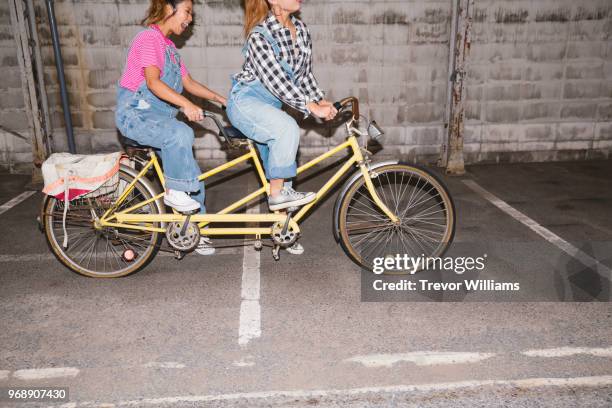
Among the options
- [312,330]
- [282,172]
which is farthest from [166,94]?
[312,330]

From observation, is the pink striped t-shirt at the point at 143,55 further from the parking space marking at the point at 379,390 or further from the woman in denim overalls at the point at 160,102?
the parking space marking at the point at 379,390

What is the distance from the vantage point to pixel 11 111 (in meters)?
7.22

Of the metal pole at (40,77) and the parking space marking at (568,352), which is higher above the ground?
the metal pole at (40,77)

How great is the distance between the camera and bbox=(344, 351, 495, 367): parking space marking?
121 inches

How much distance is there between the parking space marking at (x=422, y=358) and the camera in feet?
10.0

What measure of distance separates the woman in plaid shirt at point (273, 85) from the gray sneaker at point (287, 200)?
2cm

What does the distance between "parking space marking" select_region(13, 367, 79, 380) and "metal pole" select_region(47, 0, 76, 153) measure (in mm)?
4825

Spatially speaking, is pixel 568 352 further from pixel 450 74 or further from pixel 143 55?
pixel 450 74

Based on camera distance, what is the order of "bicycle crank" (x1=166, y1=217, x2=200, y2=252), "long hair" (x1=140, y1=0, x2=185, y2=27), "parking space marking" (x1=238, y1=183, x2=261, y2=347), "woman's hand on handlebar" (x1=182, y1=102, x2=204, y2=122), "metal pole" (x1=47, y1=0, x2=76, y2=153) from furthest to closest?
"metal pole" (x1=47, y1=0, x2=76, y2=153), "bicycle crank" (x1=166, y1=217, x2=200, y2=252), "long hair" (x1=140, y1=0, x2=185, y2=27), "woman's hand on handlebar" (x1=182, y1=102, x2=204, y2=122), "parking space marking" (x1=238, y1=183, x2=261, y2=347)

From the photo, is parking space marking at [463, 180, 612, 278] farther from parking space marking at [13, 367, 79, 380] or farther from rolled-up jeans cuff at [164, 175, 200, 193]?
parking space marking at [13, 367, 79, 380]

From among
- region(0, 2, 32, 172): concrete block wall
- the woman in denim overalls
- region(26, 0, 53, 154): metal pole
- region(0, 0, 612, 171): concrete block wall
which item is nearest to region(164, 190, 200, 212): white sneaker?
the woman in denim overalls

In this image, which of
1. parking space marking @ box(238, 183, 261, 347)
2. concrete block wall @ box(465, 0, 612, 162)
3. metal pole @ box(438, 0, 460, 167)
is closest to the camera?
parking space marking @ box(238, 183, 261, 347)

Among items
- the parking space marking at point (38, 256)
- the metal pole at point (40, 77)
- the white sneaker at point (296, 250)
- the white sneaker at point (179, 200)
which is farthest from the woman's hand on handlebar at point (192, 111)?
the metal pole at point (40, 77)

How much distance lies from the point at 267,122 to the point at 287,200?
634 millimetres
